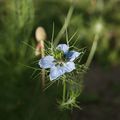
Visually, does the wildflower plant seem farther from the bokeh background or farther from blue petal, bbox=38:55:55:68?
the bokeh background

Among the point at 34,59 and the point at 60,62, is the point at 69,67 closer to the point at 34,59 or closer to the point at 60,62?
the point at 60,62

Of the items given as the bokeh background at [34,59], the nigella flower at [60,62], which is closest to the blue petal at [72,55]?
Result: the nigella flower at [60,62]

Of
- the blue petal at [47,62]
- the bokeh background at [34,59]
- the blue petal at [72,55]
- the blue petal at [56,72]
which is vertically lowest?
the blue petal at [56,72]

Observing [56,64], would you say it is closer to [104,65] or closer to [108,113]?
[108,113]

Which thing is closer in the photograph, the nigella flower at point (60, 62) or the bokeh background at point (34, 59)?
the nigella flower at point (60, 62)

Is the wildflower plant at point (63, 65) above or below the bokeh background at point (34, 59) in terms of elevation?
below

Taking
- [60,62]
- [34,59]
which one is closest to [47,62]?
[60,62]

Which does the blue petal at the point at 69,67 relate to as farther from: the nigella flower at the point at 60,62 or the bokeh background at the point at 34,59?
the bokeh background at the point at 34,59
